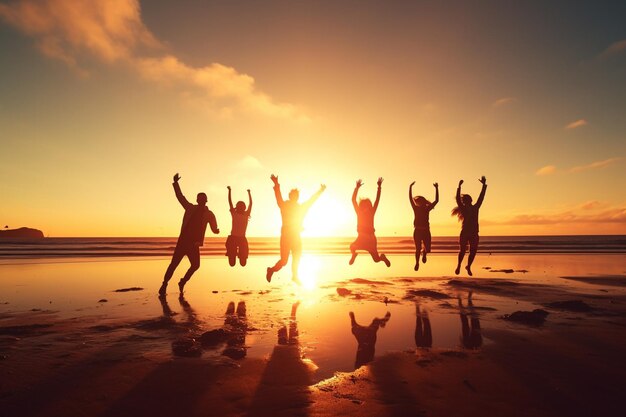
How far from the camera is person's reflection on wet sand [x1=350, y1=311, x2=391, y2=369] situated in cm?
457

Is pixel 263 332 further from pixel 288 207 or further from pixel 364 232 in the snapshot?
pixel 364 232

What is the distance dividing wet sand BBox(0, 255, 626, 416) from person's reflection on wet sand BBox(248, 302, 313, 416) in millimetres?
20

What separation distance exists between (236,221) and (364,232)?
5214 millimetres

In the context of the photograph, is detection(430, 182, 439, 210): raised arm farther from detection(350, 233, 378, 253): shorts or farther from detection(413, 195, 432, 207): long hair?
detection(350, 233, 378, 253): shorts

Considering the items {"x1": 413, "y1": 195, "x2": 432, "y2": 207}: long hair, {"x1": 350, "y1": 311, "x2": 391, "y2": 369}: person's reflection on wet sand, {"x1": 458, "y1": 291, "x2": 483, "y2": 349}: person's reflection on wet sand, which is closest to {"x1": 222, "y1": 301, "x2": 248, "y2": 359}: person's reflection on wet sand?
{"x1": 350, "y1": 311, "x2": 391, "y2": 369}: person's reflection on wet sand

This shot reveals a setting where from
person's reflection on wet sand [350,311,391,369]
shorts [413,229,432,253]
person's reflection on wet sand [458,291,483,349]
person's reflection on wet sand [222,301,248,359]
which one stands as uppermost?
shorts [413,229,432,253]

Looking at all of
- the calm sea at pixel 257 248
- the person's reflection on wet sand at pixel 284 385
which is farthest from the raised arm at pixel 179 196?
the calm sea at pixel 257 248

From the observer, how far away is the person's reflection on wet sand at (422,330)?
5254mm

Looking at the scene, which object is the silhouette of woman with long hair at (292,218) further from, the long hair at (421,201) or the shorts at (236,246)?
the long hair at (421,201)

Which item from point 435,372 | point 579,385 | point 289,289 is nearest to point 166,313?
point 289,289

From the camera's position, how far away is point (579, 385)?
3.64 m

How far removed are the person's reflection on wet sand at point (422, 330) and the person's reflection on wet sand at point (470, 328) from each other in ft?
1.66

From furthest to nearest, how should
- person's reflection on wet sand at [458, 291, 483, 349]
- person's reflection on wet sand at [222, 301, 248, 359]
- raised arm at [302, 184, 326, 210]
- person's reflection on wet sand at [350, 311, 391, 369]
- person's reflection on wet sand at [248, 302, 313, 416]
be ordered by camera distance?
raised arm at [302, 184, 326, 210] < person's reflection on wet sand at [458, 291, 483, 349] < person's reflection on wet sand at [222, 301, 248, 359] < person's reflection on wet sand at [350, 311, 391, 369] < person's reflection on wet sand at [248, 302, 313, 416]

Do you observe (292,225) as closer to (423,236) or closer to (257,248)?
(423,236)
